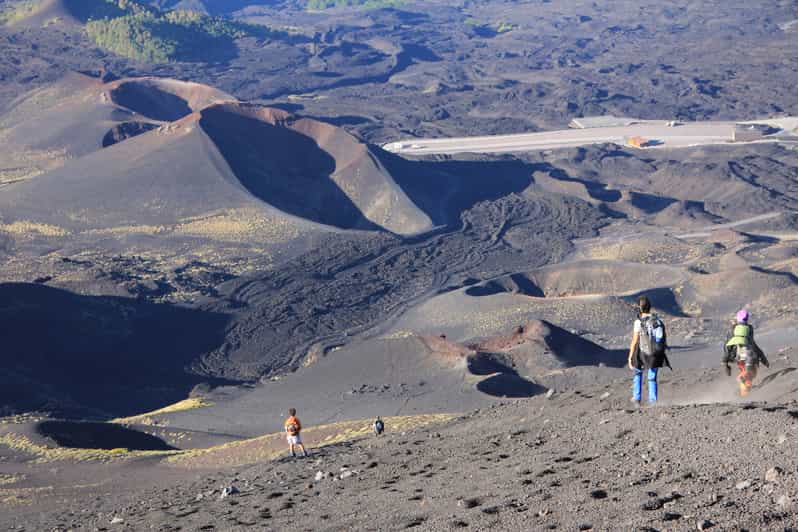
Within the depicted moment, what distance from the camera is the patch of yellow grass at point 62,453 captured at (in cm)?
2138

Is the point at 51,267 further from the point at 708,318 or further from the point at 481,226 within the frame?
the point at 708,318

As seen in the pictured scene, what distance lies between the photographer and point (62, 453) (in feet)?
72.9

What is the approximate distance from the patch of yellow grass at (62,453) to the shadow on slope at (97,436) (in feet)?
2.10

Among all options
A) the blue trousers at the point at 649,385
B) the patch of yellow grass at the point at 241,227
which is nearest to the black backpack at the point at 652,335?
the blue trousers at the point at 649,385

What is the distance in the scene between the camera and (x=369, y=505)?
11250 mm

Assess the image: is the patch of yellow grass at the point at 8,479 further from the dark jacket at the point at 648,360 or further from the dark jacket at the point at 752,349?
the dark jacket at the point at 752,349

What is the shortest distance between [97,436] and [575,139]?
6222 cm

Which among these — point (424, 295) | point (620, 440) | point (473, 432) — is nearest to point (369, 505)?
point (620, 440)

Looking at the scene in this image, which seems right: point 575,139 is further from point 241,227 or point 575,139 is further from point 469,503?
point 469,503

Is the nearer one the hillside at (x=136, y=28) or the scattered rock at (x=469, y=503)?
the scattered rock at (x=469, y=503)

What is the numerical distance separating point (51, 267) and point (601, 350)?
92.0ft

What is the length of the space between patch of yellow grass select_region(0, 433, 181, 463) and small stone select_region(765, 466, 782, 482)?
15.9 m

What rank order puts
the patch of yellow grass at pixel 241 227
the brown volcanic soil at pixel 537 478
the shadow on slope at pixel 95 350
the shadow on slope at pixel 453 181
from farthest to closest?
the shadow on slope at pixel 453 181
the patch of yellow grass at pixel 241 227
the shadow on slope at pixel 95 350
the brown volcanic soil at pixel 537 478

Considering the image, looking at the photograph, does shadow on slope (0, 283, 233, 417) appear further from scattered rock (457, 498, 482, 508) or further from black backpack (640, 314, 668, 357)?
scattered rock (457, 498, 482, 508)
